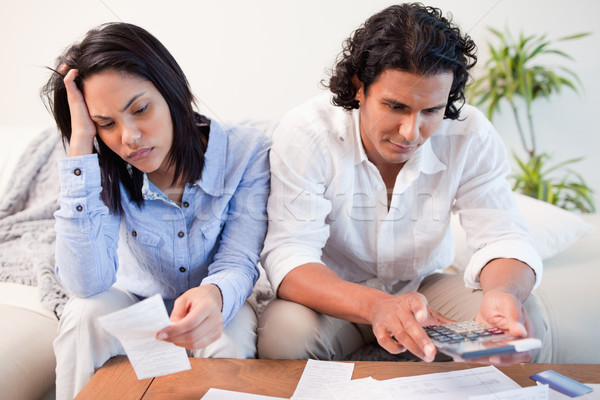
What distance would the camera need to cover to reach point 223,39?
1.48 meters

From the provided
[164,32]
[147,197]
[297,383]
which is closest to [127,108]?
[147,197]

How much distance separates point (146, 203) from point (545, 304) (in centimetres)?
83

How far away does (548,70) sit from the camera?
1745mm

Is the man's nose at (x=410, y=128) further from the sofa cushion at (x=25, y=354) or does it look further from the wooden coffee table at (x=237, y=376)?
the sofa cushion at (x=25, y=354)

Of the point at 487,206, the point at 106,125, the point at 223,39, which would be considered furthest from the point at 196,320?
the point at 223,39

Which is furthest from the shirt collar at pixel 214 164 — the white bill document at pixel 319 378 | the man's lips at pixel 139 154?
the white bill document at pixel 319 378

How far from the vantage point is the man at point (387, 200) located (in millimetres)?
799

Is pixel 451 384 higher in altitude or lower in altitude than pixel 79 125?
lower

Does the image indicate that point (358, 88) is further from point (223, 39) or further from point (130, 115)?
point (223, 39)

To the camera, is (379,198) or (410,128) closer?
(410,128)

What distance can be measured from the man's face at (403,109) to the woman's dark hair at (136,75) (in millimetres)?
319

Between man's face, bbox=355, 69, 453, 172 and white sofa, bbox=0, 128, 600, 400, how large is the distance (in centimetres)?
45

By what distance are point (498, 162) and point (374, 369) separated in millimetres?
501

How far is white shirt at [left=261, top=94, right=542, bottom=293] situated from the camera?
904mm
